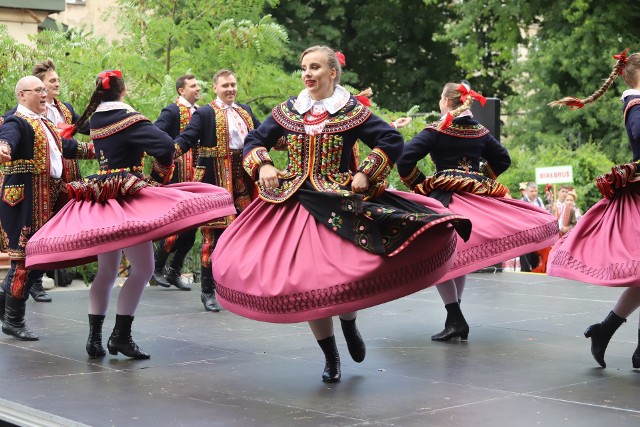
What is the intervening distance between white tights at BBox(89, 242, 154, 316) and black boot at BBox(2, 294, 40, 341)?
100 cm

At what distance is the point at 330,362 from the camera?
608cm

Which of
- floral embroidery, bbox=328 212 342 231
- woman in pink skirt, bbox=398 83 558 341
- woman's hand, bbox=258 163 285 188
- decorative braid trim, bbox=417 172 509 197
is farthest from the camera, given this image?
decorative braid trim, bbox=417 172 509 197

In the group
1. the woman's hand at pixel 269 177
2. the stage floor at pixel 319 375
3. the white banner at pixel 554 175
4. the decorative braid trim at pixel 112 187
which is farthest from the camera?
the white banner at pixel 554 175

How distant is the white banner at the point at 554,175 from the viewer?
17.3 metres

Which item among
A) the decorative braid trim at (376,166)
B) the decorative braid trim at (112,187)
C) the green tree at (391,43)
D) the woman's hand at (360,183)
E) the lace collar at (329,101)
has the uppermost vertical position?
the green tree at (391,43)

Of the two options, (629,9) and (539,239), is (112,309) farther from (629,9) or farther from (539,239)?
(629,9)

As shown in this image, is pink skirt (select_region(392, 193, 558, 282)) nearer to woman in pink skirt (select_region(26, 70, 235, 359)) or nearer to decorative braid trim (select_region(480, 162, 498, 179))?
decorative braid trim (select_region(480, 162, 498, 179))

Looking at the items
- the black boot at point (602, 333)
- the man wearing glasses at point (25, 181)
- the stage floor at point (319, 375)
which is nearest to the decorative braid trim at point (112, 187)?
the stage floor at point (319, 375)

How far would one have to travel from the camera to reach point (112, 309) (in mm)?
9445

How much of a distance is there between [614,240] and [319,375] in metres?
1.74

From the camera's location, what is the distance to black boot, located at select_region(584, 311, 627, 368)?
6355 millimetres

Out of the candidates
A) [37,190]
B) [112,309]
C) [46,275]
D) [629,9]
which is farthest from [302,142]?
[629,9]

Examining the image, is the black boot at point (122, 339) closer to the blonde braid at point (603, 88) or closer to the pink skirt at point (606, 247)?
the pink skirt at point (606, 247)

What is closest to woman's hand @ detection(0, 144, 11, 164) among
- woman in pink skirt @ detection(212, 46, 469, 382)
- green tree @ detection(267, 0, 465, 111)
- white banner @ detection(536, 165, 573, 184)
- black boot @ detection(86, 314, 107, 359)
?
black boot @ detection(86, 314, 107, 359)
